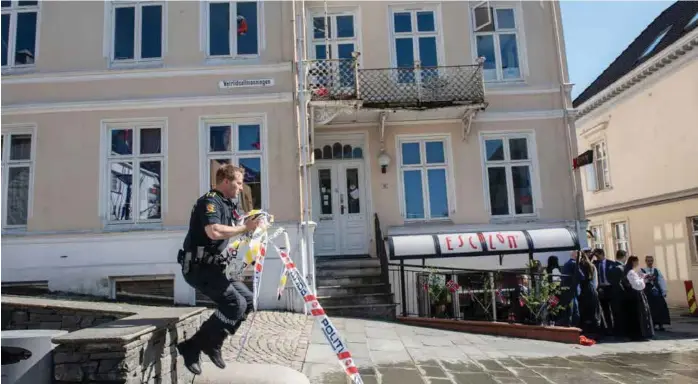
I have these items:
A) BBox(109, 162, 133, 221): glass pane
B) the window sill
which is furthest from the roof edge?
BBox(109, 162, 133, 221): glass pane

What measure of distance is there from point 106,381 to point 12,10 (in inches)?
461

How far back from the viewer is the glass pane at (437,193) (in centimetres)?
1286

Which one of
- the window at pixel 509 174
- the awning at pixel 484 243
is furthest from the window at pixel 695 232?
the window at pixel 509 174

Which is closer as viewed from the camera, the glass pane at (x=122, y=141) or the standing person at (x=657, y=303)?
the standing person at (x=657, y=303)

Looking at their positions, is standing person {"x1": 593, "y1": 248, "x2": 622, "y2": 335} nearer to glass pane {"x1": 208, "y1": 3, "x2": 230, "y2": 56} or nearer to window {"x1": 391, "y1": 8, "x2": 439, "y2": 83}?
window {"x1": 391, "y1": 8, "x2": 439, "y2": 83}

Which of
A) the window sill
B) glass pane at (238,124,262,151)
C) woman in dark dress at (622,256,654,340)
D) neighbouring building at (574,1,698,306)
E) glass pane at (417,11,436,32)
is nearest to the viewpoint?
woman in dark dress at (622,256,654,340)

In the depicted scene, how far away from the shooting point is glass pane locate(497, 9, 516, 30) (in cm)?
1346

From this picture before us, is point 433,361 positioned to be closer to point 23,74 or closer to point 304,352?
point 304,352

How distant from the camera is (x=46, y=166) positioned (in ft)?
35.4

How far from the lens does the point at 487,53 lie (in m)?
13.3

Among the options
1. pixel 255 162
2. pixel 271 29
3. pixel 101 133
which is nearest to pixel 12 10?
pixel 101 133

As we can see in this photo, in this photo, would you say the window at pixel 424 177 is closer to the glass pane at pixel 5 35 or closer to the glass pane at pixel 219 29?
the glass pane at pixel 219 29

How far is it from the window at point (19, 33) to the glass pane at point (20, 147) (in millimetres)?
1645

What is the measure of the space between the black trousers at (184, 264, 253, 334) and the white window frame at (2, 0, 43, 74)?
32.7 ft
